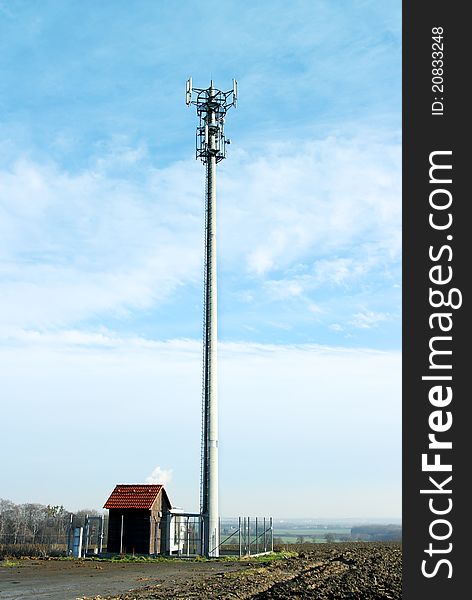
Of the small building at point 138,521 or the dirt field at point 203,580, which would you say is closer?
the dirt field at point 203,580

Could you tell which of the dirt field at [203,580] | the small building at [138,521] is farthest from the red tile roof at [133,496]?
the dirt field at [203,580]

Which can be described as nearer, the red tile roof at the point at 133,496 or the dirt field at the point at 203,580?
the dirt field at the point at 203,580

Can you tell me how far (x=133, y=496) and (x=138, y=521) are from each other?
141 cm

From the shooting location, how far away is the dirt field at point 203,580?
18.5 m

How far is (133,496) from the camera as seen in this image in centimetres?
3834

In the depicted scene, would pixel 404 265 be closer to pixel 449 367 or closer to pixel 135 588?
pixel 449 367

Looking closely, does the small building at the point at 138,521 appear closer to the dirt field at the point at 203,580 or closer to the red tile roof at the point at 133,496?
the red tile roof at the point at 133,496

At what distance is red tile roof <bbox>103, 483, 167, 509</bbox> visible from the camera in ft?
124

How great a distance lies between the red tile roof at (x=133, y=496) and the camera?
37675 mm

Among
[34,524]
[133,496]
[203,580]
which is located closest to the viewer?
[203,580]

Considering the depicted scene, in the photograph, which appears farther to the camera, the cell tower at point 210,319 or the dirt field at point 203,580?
the cell tower at point 210,319

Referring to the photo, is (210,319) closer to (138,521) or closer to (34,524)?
(138,521)

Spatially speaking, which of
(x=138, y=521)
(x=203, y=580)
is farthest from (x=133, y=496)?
(x=203, y=580)

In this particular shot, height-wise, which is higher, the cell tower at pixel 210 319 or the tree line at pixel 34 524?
the cell tower at pixel 210 319
